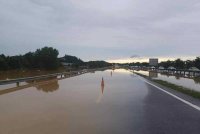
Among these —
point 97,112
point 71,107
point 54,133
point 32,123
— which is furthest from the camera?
point 71,107

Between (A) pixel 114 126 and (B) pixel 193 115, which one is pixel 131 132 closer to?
(A) pixel 114 126

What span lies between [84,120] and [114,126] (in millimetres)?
1487

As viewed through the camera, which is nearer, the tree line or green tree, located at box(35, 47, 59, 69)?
the tree line

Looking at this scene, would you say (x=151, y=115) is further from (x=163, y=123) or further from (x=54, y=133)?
(x=54, y=133)

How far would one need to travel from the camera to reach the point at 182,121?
11711mm

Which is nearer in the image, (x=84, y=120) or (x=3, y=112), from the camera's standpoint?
(x=84, y=120)

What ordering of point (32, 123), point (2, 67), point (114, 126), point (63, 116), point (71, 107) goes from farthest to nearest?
point (2, 67)
point (71, 107)
point (63, 116)
point (32, 123)
point (114, 126)

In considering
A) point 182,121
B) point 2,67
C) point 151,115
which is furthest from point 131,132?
point 2,67

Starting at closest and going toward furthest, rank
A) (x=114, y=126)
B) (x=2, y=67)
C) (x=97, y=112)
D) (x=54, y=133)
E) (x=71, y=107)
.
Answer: (x=54, y=133) < (x=114, y=126) < (x=97, y=112) < (x=71, y=107) < (x=2, y=67)

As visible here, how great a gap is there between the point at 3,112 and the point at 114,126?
572 cm

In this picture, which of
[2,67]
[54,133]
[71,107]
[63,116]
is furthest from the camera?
[2,67]

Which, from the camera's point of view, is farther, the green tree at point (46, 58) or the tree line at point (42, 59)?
the green tree at point (46, 58)

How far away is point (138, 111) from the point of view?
47.7ft

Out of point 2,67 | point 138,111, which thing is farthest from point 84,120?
point 2,67
